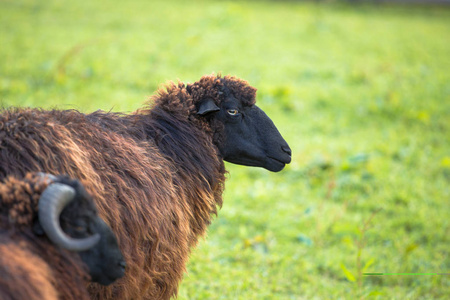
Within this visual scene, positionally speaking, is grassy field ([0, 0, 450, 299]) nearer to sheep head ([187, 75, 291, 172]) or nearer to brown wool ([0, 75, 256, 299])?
brown wool ([0, 75, 256, 299])

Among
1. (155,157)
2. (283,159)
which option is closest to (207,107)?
(155,157)

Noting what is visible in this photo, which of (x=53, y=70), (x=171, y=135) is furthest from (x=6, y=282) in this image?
(x=53, y=70)

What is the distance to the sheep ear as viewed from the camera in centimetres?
332

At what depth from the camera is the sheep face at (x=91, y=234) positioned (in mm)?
2158

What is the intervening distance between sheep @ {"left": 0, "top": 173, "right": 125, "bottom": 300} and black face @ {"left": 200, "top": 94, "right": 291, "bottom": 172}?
1.55m

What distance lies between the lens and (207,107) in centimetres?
333

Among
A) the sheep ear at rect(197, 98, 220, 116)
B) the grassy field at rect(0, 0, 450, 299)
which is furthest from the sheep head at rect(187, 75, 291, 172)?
the grassy field at rect(0, 0, 450, 299)

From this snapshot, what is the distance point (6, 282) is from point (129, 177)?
1.07 meters

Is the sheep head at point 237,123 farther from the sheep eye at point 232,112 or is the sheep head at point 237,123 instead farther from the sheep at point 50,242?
the sheep at point 50,242

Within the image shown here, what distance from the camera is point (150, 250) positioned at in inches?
110

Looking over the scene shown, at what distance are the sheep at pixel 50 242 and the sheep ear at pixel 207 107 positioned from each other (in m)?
1.38

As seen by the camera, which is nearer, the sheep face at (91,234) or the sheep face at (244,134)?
the sheep face at (91,234)

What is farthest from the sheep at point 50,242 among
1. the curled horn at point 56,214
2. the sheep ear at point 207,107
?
the sheep ear at point 207,107

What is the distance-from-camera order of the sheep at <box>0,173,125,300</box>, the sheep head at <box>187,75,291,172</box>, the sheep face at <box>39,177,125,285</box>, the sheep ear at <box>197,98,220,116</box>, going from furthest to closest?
the sheep head at <box>187,75,291,172</box>, the sheep ear at <box>197,98,220,116</box>, the sheep face at <box>39,177,125,285</box>, the sheep at <box>0,173,125,300</box>
